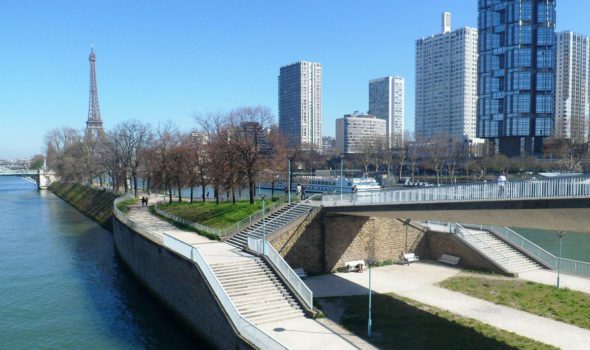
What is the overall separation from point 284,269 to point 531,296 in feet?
40.3

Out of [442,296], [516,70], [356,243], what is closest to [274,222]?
[356,243]

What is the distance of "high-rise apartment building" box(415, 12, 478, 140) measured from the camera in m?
183

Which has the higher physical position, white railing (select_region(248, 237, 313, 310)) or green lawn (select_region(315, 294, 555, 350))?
white railing (select_region(248, 237, 313, 310))

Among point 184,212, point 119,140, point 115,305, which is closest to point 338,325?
point 115,305

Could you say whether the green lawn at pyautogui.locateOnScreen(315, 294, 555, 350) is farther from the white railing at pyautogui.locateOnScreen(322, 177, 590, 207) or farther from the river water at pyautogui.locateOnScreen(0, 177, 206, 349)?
the river water at pyautogui.locateOnScreen(0, 177, 206, 349)

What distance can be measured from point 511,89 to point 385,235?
7931 cm

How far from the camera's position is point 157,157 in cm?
5622

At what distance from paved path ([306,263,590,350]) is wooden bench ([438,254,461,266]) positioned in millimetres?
963

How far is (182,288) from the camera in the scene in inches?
958

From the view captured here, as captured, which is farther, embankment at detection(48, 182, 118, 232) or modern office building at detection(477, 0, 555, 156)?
modern office building at detection(477, 0, 555, 156)

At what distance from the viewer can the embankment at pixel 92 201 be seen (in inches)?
2314

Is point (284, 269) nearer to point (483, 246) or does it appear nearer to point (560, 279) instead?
point (483, 246)

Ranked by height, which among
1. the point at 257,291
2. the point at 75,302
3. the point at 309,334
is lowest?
the point at 75,302

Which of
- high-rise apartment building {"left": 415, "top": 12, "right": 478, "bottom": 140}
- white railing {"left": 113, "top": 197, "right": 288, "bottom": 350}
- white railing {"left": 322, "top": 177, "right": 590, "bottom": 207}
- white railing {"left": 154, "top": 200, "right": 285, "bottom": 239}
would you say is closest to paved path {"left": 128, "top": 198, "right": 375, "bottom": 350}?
white railing {"left": 113, "top": 197, "right": 288, "bottom": 350}
